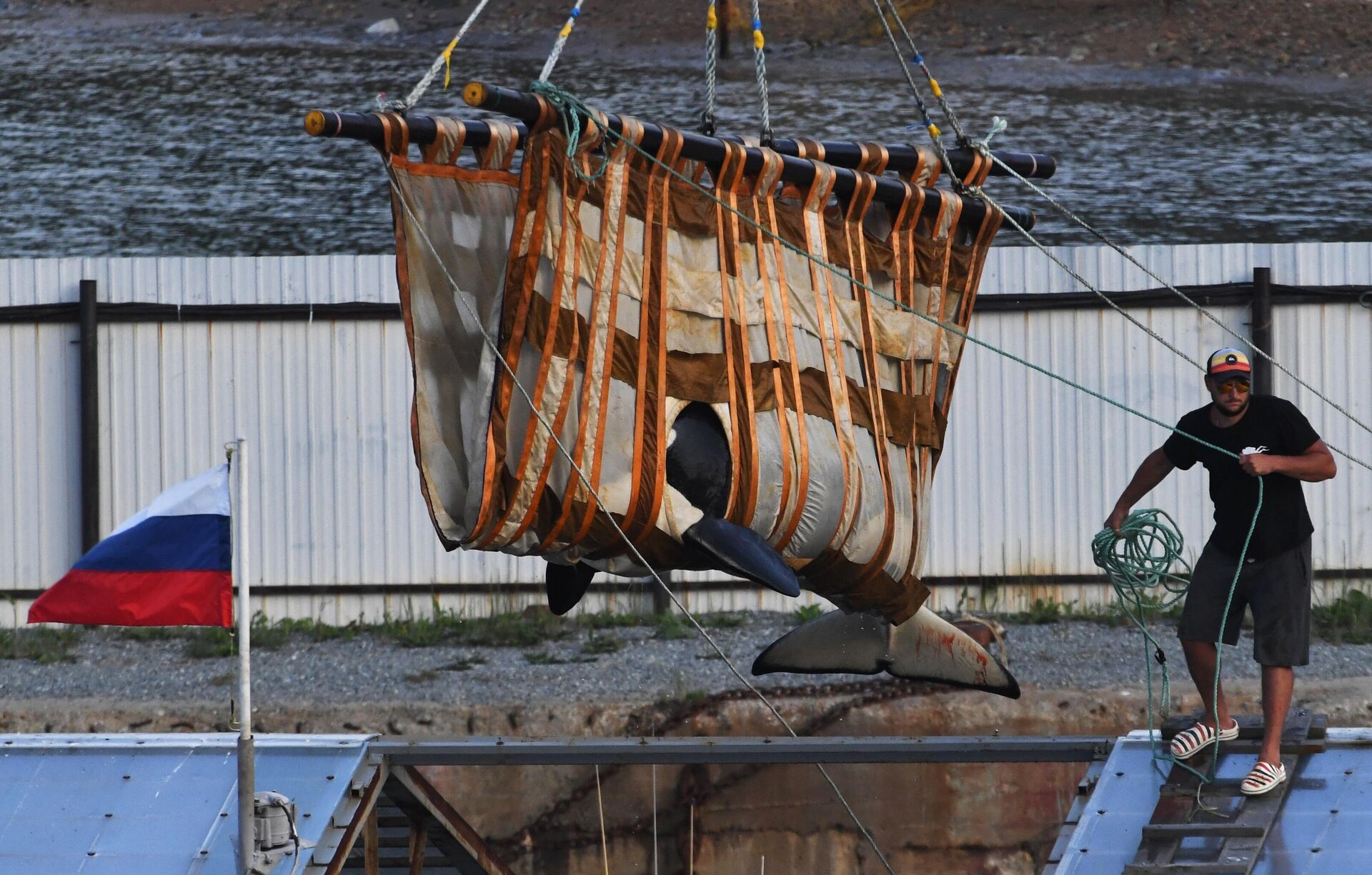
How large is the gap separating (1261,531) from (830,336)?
71.2 inches

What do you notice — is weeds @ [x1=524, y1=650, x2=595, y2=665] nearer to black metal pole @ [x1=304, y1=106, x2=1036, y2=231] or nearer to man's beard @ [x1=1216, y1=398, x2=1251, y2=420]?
black metal pole @ [x1=304, y1=106, x2=1036, y2=231]

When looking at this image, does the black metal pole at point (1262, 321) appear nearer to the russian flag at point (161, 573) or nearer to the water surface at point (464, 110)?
the water surface at point (464, 110)

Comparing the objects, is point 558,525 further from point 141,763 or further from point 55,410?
point 55,410

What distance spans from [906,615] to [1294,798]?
5.95 ft

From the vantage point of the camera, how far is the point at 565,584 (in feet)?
22.6

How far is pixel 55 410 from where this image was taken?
11.4 metres

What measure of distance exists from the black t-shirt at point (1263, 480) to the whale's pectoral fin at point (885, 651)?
1.55 metres

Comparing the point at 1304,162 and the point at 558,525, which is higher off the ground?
the point at 1304,162

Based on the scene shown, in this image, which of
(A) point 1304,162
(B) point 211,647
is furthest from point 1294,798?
(A) point 1304,162

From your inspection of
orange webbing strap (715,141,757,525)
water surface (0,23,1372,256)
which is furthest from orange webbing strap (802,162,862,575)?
water surface (0,23,1372,256)

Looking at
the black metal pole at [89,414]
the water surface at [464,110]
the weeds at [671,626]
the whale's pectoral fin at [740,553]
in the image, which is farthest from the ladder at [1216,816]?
the water surface at [464,110]

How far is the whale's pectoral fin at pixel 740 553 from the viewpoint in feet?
20.4

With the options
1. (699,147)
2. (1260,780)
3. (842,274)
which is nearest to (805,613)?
(842,274)

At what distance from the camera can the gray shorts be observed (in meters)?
6.39
